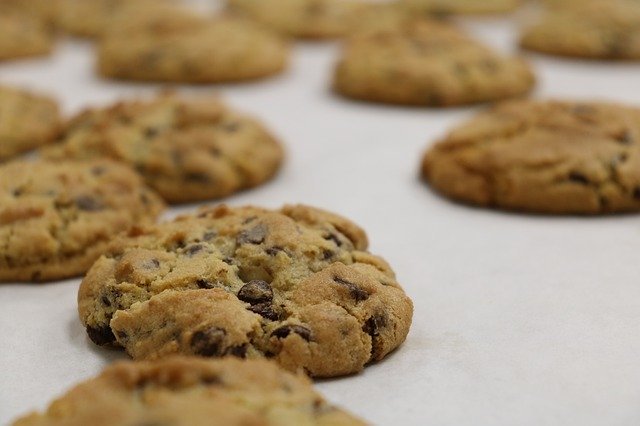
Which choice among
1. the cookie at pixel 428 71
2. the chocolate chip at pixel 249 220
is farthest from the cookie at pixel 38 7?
the chocolate chip at pixel 249 220

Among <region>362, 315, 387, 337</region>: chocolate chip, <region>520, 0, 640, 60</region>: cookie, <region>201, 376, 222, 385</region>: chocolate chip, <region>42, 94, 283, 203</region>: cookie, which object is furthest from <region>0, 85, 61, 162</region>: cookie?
<region>520, 0, 640, 60</region>: cookie

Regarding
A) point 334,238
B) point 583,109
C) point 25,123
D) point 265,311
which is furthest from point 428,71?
point 265,311

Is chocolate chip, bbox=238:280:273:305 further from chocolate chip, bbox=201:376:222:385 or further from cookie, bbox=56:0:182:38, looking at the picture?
cookie, bbox=56:0:182:38

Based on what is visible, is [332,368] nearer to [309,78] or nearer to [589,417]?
[589,417]

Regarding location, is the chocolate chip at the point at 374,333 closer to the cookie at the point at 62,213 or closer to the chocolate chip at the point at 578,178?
the cookie at the point at 62,213

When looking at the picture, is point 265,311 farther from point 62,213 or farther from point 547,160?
point 547,160
